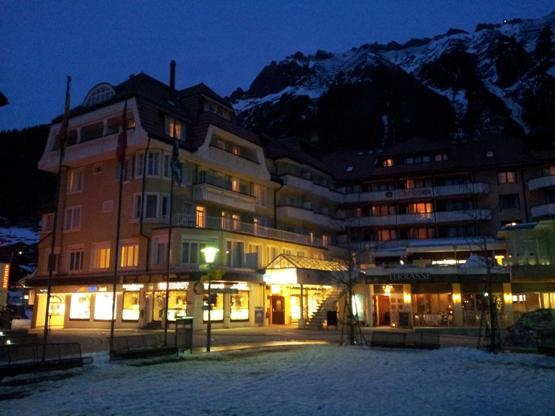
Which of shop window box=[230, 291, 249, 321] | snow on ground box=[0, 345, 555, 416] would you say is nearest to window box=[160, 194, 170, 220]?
shop window box=[230, 291, 249, 321]

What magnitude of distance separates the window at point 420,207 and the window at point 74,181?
35.0m

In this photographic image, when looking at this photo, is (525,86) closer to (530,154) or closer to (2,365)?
(530,154)

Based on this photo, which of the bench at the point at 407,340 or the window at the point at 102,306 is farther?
the window at the point at 102,306

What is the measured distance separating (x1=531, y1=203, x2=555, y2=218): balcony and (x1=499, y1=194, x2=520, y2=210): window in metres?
2.72

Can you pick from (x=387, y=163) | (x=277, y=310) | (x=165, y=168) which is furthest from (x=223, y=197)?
(x=387, y=163)

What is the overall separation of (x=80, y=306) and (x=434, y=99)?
11699cm

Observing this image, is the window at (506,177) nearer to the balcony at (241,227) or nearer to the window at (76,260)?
the balcony at (241,227)

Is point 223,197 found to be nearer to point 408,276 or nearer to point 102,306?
point 102,306

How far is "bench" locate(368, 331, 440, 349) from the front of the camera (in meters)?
22.3

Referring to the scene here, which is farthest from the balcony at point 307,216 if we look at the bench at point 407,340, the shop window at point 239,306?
the bench at point 407,340

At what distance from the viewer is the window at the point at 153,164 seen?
3953 cm

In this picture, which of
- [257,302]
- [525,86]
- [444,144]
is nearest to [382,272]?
[257,302]

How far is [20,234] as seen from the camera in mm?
124438

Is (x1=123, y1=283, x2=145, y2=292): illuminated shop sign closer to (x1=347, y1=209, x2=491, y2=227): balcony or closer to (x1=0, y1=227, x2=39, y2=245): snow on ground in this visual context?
(x1=347, y1=209, x2=491, y2=227): balcony
